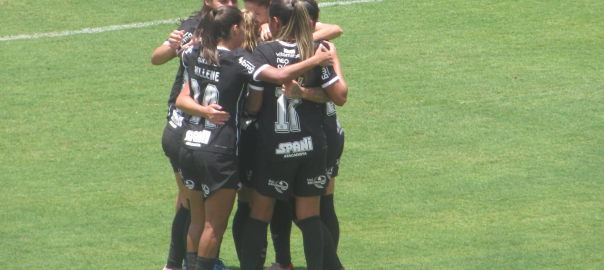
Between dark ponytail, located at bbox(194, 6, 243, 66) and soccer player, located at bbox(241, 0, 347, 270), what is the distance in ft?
0.67

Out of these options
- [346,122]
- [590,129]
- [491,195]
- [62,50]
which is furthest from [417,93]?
[62,50]

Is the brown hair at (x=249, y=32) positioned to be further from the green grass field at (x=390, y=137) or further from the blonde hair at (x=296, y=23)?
the green grass field at (x=390, y=137)

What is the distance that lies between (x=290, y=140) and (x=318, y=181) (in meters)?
0.31

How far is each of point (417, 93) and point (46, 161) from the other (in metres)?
3.71

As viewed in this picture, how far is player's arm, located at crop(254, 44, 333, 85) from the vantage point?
440cm

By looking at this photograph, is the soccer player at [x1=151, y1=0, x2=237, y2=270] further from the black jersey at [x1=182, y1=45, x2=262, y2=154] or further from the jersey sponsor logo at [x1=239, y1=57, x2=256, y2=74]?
the jersey sponsor logo at [x1=239, y1=57, x2=256, y2=74]

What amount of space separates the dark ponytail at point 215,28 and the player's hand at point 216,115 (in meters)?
0.24

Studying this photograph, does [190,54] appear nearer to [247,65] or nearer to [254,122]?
[247,65]

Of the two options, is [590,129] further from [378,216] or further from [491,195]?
[378,216]

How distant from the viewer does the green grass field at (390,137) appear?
561 centimetres

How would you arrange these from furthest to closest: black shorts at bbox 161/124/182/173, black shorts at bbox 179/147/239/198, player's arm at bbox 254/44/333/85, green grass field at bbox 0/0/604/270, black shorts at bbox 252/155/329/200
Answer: green grass field at bbox 0/0/604/270
black shorts at bbox 161/124/182/173
black shorts at bbox 252/155/329/200
black shorts at bbox 179/147/239/198
player's arm at bbox 254/44/333/85

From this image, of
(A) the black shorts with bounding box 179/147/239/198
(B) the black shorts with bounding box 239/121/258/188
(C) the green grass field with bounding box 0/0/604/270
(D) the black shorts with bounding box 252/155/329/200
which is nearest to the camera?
(A) the black shorts with bounding box 179/147/239/198

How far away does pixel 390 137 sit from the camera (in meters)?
7.52

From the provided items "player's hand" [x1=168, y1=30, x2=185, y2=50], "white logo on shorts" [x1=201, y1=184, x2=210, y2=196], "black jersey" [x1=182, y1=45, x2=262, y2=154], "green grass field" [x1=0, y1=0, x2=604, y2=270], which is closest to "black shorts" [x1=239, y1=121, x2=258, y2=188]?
"black jersey" [x1=182, y1=45, x2=262, y2=154]
